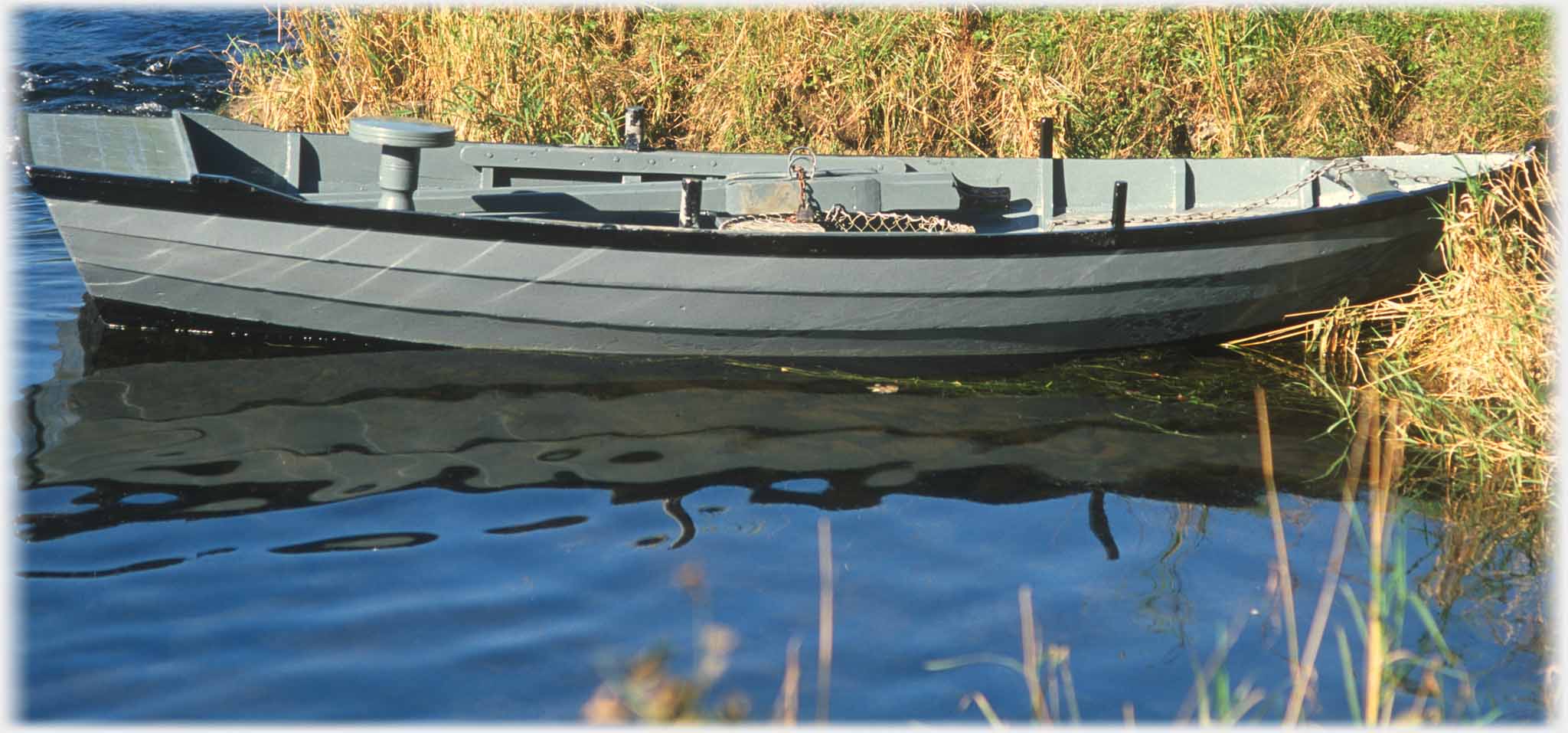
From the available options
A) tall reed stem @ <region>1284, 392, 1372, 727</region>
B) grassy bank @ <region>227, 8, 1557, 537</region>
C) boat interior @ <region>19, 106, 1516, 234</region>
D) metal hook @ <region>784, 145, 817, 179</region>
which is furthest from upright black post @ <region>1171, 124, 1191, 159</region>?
tall reed stem @ <region>1284, 392, 1372, 727</region>

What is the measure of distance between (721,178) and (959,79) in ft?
7.29

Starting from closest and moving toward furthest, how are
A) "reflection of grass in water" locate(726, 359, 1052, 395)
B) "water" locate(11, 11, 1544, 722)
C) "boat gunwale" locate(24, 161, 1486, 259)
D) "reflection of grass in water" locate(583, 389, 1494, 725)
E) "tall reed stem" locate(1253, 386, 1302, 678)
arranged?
"reflection of grass in water" locate(583, 389, 1494, 725)
"tall reed stem" locate(1253, 386, 1302, 678)
"water" locate(11, 11, 1544, 722)
"boat gunwale" locate(24, 161, 1486, 259)
"reflection of grass in water" locate(726, 359, 1052, 395)

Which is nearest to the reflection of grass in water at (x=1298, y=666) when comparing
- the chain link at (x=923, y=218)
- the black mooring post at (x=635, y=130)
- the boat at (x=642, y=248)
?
the boat at (x=642, y=248)

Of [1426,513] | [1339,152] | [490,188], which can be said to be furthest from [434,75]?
[1426,513]

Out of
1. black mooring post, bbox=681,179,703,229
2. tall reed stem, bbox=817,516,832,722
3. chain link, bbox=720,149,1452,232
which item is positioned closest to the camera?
tall reed stem, bbox=817,516,832,722

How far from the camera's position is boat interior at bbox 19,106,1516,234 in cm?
662

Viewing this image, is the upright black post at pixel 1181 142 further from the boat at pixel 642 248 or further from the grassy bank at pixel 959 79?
the boat at pixel 642 248

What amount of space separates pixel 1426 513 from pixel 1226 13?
4.79 metres

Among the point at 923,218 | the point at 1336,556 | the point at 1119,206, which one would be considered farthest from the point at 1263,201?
the point at 1336,556

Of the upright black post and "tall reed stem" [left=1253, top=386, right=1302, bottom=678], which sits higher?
the upright black post

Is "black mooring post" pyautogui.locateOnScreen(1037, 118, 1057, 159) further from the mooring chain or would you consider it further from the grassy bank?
the grassy bank

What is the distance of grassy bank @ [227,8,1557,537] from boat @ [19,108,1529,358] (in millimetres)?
1626

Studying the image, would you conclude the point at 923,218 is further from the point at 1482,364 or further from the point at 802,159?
the point at 1482,364

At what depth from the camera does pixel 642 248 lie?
594 cm
